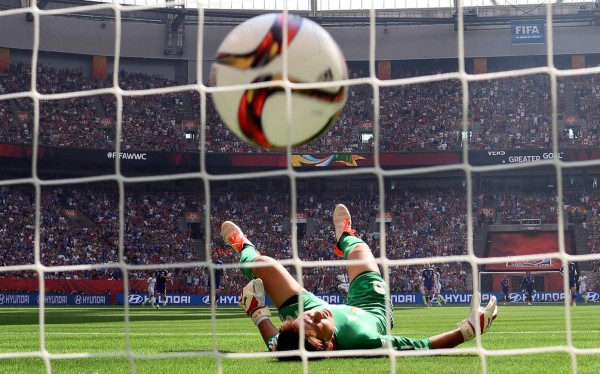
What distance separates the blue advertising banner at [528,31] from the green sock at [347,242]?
3044 centimetres

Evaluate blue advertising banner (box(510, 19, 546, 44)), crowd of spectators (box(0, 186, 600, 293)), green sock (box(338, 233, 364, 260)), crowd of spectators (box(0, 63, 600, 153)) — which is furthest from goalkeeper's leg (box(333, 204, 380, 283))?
blue advertising banner (box(510, 19, 546, 44))

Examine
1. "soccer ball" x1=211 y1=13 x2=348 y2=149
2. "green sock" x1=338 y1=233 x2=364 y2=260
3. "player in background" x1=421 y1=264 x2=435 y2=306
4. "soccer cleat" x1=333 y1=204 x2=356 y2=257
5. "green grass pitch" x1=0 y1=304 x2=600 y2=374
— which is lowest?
"player in background" x1=421 y1=264 x2=435 y2=306

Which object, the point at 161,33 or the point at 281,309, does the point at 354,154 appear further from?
the point at 281,309

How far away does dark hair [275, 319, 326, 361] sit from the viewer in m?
5.49

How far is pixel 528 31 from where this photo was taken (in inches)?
1405

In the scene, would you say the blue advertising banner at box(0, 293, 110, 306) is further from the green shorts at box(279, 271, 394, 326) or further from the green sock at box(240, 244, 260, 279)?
the green shorts at box(279, 271, 394, 326)

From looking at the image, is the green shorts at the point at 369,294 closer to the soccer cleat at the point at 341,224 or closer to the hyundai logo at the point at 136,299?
the soccer cleat at the point at 341,224

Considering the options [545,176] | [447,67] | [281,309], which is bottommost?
[281,309]

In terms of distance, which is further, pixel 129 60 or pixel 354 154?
pixel 129 60

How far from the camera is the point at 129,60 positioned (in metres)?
37.4

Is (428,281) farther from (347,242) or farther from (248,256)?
(248,256)

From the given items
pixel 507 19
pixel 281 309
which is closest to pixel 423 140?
pixel 507 19

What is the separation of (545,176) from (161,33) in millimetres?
17433

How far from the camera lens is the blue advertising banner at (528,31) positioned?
35.5 m
